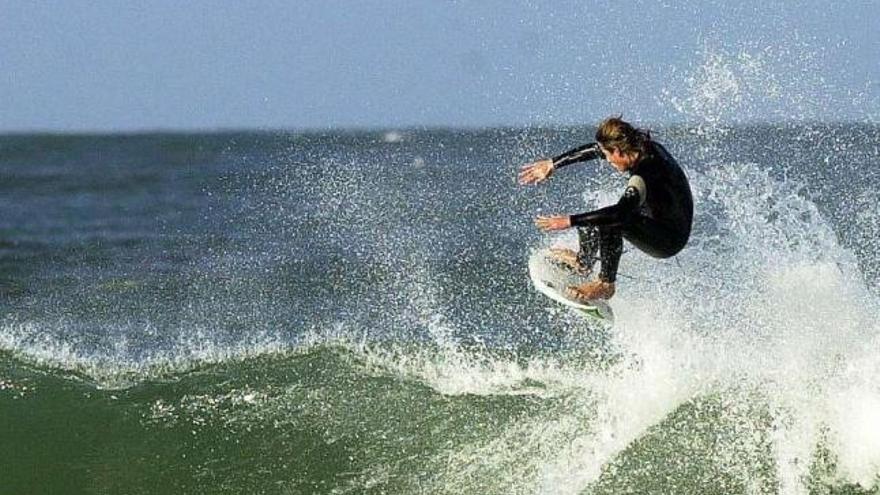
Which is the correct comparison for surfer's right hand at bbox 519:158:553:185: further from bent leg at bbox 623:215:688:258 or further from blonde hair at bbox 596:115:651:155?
bent leg at bbox 623:215:688:258

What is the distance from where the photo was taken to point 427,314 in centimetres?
1229

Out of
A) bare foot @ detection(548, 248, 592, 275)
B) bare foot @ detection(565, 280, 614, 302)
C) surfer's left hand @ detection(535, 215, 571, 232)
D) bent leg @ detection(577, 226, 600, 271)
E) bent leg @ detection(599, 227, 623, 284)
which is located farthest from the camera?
bare foot @ detection(548, 248, 592, 275)

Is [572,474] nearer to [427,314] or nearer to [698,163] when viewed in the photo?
[427,314]

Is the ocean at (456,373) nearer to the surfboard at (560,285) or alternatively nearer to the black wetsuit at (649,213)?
the surfboard at (560,285)

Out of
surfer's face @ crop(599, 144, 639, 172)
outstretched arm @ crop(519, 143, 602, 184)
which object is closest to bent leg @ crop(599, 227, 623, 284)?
surfer's face @ crop(599, 144, 639, 172)

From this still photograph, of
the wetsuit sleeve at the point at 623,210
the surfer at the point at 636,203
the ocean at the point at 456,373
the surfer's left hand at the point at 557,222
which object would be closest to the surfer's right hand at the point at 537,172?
the surfer at the point at 636,203

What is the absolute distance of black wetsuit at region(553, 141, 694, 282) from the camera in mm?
7066

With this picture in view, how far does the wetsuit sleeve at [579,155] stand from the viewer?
7586 mm

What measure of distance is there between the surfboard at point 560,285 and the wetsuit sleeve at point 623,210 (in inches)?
34.6

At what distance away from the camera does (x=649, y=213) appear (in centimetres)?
716

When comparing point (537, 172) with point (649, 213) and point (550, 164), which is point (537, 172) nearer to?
point (550, 164)

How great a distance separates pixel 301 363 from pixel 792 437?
13.9 ft

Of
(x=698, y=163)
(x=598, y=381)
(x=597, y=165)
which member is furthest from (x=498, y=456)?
(x=597, y=165)

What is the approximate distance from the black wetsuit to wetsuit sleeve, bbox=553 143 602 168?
111 mm
